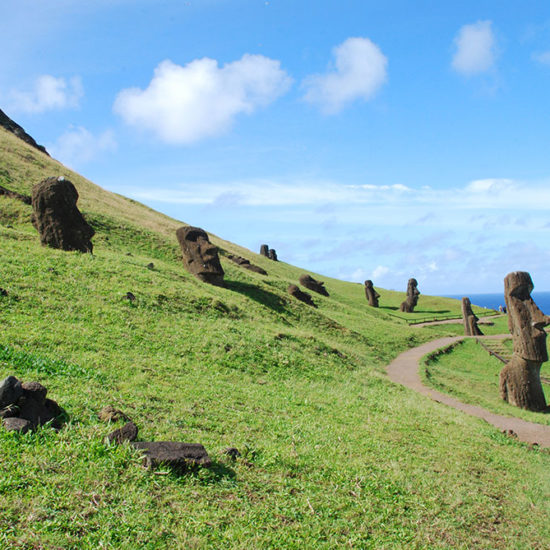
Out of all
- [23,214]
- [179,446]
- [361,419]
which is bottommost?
[361,419]

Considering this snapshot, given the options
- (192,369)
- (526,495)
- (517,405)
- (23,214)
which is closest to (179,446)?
(192,369)

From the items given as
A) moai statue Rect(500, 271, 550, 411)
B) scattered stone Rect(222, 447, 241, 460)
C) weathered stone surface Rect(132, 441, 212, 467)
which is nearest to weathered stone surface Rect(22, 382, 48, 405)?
weathered stone surface Rect(132, 441, 212, 467)

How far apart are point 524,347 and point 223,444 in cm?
1664

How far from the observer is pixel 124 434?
21.8 feet

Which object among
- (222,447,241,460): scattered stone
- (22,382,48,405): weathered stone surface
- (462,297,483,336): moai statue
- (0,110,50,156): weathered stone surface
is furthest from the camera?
(0,110,50,156): weathered stone surface

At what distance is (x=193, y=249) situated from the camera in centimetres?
3189

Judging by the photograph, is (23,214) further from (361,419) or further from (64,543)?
(64,543)

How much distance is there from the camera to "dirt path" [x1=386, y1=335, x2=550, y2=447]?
14633 millimetres

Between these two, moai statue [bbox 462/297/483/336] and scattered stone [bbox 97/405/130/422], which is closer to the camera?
scattered stone [bbox 97/405/130/422]

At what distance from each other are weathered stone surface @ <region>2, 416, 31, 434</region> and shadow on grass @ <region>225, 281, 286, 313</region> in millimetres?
23351

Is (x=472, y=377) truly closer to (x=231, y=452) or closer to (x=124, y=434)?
(x=231, y=452)

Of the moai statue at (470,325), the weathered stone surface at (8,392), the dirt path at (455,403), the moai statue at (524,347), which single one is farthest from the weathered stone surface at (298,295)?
the weathered stone surface at (8,392)

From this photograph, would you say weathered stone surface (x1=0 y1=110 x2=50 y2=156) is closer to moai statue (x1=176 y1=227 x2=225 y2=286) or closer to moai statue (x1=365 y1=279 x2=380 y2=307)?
moai statue (x1=176 y1=227 x2=225 y2=286)

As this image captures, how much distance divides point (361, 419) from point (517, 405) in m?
11.7
